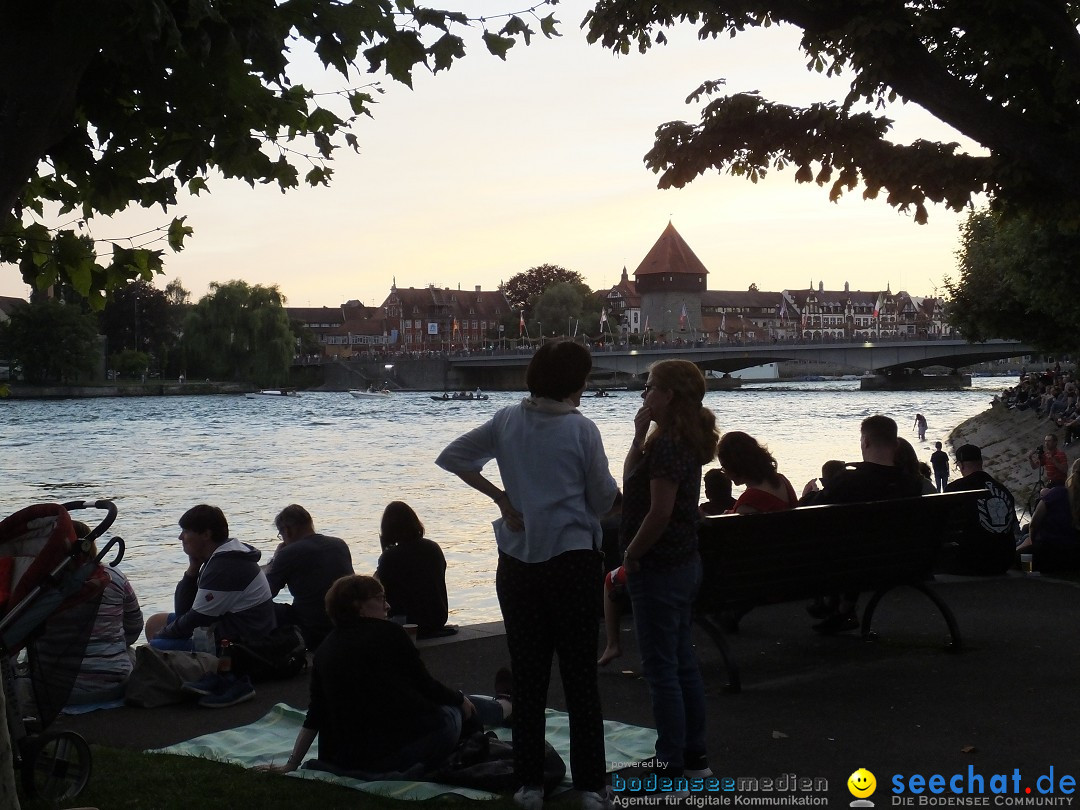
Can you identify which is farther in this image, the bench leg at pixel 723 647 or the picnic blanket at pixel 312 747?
the bench leg at pixel 723 647

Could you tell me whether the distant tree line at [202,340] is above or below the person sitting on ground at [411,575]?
above

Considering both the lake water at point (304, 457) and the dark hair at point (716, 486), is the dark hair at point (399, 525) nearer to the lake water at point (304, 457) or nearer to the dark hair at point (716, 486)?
the dark hair at point (716, 486)

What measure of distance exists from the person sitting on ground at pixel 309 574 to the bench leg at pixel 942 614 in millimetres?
2962

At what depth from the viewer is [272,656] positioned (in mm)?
6758

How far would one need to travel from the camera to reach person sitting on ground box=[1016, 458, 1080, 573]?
9.16 metres

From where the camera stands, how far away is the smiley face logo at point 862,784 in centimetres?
451

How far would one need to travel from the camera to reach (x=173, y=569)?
19500 millimetres

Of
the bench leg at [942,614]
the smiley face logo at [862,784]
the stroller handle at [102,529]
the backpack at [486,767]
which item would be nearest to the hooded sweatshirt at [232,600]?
the stroller handle at [102,529]

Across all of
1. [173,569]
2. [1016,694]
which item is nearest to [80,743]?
[1016,694]

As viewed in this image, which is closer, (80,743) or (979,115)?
(80,743)

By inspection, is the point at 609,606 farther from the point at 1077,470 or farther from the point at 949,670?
the point at 1077,470

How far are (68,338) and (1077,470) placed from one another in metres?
97.1

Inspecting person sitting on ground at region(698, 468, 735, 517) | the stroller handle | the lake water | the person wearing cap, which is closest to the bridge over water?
the lake water

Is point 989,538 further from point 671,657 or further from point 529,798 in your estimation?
point 529,798
